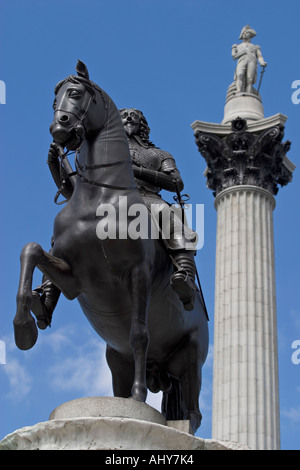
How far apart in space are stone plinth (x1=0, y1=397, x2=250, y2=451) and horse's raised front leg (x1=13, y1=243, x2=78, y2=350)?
839 mm

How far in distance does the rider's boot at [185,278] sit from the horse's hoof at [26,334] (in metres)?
1.46

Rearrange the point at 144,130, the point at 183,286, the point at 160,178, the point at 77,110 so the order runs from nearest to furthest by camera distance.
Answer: the point at 77,110
the point at 183,286
the point at 160,178
the point at 144,130

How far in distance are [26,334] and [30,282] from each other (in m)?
0.48

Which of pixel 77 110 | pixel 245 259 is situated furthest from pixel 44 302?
pixel 245 259

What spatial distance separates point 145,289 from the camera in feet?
35.4

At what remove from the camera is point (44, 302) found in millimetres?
11383

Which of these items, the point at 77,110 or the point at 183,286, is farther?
the point at 183,286

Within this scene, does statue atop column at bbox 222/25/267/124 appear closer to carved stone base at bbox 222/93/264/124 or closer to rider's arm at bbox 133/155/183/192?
carved stone base at bbox 222/93/264/124

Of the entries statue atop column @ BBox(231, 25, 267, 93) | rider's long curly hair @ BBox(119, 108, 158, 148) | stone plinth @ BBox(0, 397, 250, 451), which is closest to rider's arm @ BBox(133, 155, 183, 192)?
rider's long curly hair @ BBox(119, 108, 158, 148)

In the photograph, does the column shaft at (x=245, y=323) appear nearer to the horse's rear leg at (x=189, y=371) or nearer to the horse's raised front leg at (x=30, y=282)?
the horse's rear leg at (x=189, y=371)

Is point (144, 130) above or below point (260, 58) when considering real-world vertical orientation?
below

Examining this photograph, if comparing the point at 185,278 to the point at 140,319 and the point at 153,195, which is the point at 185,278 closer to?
the point at 140,319

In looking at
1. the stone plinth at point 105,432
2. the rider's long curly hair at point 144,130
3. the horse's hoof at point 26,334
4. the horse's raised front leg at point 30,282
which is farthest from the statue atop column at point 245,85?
the stone plinth at point 105,432
